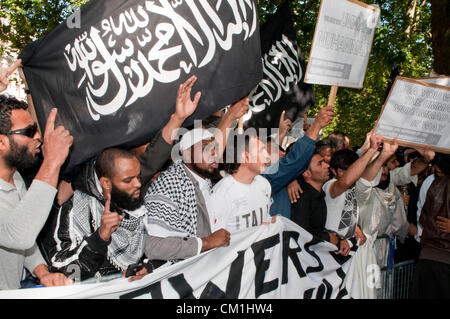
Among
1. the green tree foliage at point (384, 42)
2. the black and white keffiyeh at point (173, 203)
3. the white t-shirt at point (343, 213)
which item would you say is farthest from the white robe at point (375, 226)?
the green tree foliage at point (384, 42)

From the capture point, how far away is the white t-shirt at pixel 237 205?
3.43 m

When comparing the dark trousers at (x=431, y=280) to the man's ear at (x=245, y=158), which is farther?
the dark trousers at (x=431, y=280)

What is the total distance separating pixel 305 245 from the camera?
3.53 meters

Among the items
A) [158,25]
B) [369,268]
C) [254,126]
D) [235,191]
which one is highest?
[158,25]

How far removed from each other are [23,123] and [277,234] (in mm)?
1894

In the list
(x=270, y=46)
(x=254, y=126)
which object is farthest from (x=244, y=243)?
(x=270, y=46)

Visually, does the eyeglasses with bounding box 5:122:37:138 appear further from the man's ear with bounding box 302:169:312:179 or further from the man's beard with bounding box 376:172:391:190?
the man's beard with bounding box 376:172:391:190

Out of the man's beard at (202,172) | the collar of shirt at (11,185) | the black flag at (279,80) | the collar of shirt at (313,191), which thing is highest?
the black flag at (279,80)

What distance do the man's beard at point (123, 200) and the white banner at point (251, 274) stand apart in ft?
1.43

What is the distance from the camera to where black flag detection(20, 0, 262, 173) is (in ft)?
9.92

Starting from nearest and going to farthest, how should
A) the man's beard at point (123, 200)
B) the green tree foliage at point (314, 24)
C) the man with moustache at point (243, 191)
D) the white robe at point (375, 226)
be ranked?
1. the man's beard at point (123, 200)
2. the man with moustache at point (243, 191)
3. the white robe at point (375, 226)
4. the green tree foliage at point (314, 24)

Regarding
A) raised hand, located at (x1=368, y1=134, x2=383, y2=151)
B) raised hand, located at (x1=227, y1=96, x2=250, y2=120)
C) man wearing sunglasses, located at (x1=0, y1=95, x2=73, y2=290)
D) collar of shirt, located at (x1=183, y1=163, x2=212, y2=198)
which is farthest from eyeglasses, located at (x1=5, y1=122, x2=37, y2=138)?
raised hand, located at (x1=368, y1=134, x2=383, y2=151)

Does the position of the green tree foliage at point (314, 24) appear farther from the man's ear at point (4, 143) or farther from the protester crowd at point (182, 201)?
the man's ear at point (4, 143)
